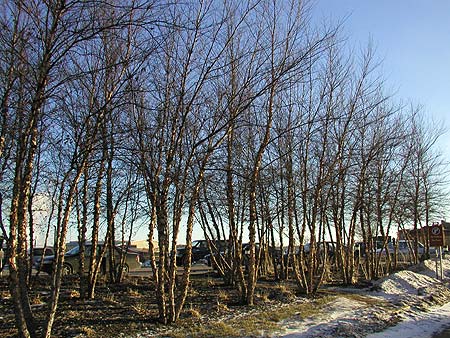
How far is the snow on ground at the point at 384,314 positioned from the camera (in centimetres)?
840

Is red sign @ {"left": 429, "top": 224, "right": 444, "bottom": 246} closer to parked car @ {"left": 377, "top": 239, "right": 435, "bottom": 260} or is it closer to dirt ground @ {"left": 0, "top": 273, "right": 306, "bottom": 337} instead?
parked car @ {"left": 377, "top": 239, "right": 435, "bottom": 260}

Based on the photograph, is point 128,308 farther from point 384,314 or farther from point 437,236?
point 437,236

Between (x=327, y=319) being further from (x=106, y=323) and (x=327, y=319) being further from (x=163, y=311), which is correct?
(x=106, y=323)

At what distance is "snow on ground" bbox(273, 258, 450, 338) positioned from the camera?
840 centimetres

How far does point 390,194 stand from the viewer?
17.6 metres

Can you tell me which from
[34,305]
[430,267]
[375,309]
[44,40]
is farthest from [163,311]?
[430,267]

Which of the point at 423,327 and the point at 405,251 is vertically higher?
the point at 405,251

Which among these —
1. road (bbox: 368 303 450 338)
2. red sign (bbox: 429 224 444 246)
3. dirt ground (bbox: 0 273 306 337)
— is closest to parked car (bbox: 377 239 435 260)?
red sign (bbox: 429 224 444 246)

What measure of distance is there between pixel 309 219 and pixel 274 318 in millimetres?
5010

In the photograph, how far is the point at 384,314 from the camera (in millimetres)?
10258

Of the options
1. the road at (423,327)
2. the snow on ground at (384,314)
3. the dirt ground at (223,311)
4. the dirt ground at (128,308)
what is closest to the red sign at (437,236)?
the snow on ground at (384,314)

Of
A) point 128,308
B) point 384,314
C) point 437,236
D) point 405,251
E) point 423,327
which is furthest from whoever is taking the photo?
point 405,251

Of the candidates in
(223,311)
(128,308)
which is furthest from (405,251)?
(128,308)

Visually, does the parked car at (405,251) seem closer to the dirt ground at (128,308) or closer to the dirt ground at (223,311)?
the dirt ground at (223,311)
